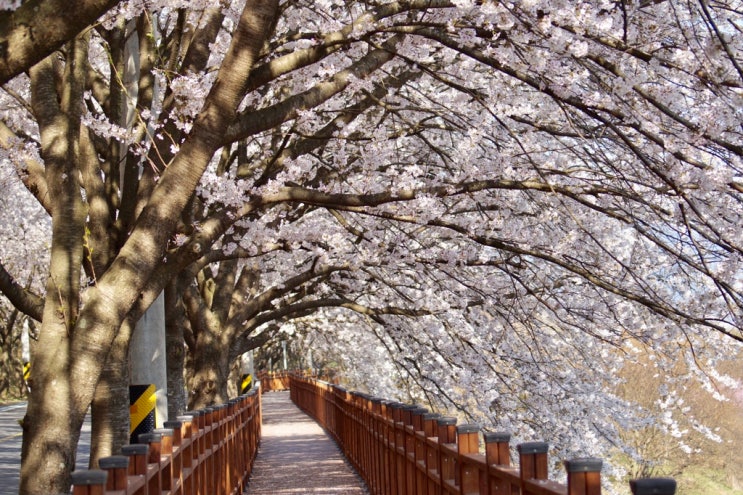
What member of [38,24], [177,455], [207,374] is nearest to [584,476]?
[38,24]

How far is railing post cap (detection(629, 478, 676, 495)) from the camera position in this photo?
8.46ft

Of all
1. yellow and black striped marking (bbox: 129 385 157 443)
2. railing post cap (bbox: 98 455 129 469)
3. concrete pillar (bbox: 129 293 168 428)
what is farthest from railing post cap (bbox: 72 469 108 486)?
yellow and black striped marking (bbox: 129 385 157 443)

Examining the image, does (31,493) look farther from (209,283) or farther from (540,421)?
(209,283)

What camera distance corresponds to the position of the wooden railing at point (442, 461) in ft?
10.8

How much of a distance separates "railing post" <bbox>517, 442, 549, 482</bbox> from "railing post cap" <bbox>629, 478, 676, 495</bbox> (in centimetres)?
134

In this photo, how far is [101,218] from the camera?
26.0 feet

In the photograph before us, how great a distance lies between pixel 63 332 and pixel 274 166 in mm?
4644

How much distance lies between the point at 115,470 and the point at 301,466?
1363 cm

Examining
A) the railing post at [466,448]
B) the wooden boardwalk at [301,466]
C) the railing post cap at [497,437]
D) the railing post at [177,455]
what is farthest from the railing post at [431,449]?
the wooden boardwalk at [301,466]

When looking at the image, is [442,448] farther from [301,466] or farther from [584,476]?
[301,466]

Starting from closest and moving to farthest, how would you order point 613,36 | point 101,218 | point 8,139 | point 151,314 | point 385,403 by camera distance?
point 613,36 → point 8,139 → point 101,218 → point 151,314 → point 385,403

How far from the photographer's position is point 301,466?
1762 cm

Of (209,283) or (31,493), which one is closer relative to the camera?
(31,493)

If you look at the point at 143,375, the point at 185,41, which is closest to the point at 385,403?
the point at 143,375
